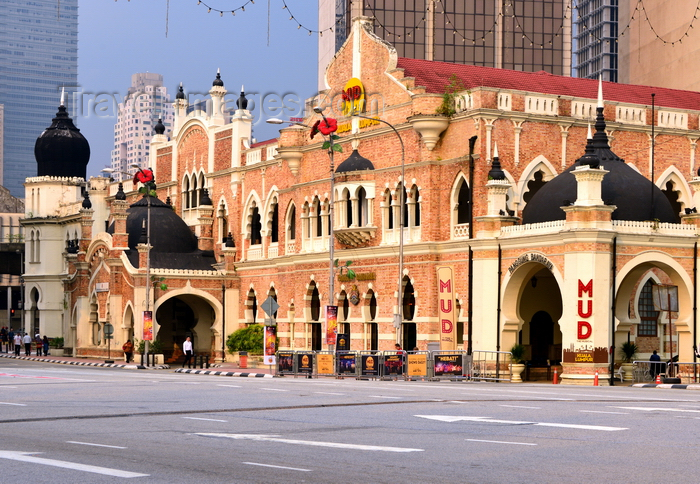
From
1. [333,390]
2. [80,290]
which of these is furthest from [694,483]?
[80,290]

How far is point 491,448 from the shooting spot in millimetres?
14203

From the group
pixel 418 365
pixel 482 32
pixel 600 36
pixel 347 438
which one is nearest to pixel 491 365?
pixel 418 365

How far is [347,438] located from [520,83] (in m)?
37.2

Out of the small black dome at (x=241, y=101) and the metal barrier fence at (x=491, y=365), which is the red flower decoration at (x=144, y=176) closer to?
the small black dome at (x=241, y=101)

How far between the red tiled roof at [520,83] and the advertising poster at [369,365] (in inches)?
546

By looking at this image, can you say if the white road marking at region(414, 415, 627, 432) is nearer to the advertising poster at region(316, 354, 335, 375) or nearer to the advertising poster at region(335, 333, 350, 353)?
the advertising poster at region(316, 354, 335, 375)

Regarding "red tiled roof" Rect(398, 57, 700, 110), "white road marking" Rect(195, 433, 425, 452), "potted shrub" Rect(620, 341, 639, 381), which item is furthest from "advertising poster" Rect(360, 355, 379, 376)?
"white road marking" Rect(195, 433, 425, 452)

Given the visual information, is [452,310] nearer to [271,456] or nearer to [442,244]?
[442,244]

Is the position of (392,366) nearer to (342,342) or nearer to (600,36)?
(342,342)

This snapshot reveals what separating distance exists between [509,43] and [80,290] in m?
66.9

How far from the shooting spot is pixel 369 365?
1559 inches

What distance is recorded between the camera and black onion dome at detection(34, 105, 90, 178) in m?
81.3

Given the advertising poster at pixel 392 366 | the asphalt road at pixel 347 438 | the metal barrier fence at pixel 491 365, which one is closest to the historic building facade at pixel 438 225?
the metal barrier fence at pixel 491 365

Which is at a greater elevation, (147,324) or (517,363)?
(147,324)
